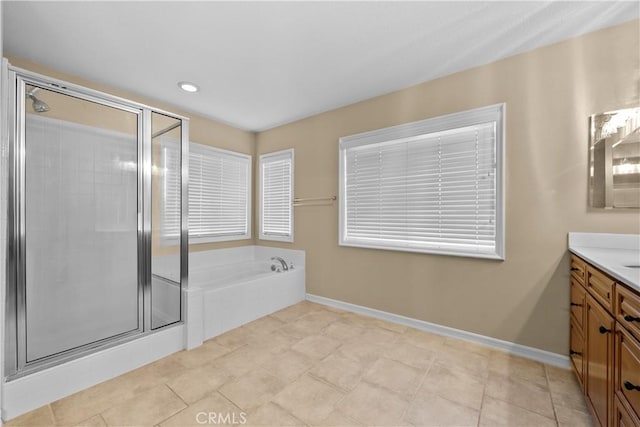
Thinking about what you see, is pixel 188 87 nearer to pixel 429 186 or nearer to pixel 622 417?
pixel 429 186

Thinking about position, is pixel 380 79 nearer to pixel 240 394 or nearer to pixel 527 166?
pixel 527 166

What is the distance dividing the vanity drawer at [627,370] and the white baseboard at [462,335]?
112 centimetres

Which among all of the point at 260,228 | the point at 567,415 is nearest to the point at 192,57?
the point at 260,228

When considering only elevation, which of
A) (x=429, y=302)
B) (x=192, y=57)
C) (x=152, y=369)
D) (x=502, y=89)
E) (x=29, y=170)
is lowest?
(x=152, y=369)

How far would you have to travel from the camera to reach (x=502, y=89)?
2.23 m

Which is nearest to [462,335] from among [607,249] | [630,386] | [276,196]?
[607,249]

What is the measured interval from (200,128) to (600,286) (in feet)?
13.3

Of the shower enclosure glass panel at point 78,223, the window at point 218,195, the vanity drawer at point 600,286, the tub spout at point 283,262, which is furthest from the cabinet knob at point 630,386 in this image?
the window at point 218,195

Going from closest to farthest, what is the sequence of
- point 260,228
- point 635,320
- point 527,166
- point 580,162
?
point 635,320 < point 580,162 < point 527,166 < point 260,228

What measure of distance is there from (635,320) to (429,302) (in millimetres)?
1680

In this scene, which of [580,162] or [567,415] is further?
[580,162]

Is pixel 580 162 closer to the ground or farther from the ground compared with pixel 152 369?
farther from the ground

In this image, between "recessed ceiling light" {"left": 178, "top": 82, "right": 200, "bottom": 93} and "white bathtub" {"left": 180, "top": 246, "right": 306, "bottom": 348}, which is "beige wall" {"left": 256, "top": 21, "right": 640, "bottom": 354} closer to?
"white bathtub" {"left": 180, "top": 246, "right": 306, "bottom": 348}

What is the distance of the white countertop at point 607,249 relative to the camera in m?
1.42
